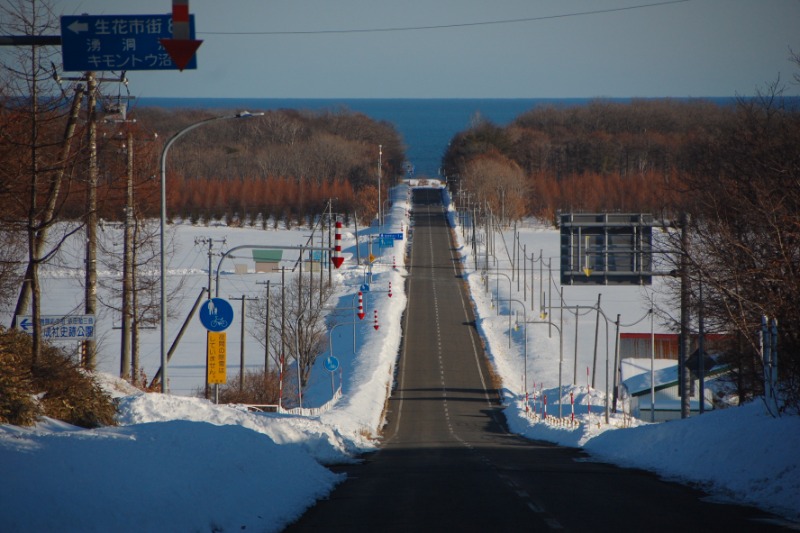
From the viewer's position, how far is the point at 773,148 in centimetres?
3095

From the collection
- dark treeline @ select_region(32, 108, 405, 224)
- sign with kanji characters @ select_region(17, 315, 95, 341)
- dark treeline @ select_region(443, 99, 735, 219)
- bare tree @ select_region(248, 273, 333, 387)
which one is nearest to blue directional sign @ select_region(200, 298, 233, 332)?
sign with kanji characters @ select_region(17, 315, 95, 341)

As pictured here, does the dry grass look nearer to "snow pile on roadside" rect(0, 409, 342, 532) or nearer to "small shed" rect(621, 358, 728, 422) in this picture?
"snow pile on roadside" rect(0, 409, 342, 532)

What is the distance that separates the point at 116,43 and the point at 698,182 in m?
27.1

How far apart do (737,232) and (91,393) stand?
20075 mm

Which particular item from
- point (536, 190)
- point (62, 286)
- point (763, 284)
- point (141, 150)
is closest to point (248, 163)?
point (536, 190)

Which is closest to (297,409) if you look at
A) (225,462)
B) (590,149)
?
(225,462)

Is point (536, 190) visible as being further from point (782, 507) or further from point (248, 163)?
point (782, 507)

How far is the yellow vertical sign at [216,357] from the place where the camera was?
72.7 feet

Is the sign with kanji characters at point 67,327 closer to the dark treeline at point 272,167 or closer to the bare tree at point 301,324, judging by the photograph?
the bare tree at point 301,324

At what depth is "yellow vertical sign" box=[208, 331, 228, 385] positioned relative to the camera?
22156 millimetres

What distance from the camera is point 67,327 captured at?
1622cm

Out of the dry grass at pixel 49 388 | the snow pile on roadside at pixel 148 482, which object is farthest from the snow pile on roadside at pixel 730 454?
the dry grass at pixel 49 388

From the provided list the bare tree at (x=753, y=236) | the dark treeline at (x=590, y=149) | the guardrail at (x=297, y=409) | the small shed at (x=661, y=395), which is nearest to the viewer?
the bare tree at (x=753, y=236)

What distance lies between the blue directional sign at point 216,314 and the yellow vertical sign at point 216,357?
13.0 feet
